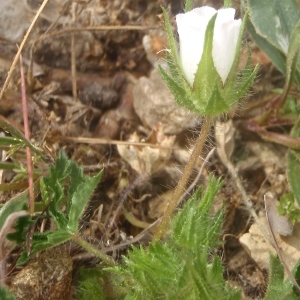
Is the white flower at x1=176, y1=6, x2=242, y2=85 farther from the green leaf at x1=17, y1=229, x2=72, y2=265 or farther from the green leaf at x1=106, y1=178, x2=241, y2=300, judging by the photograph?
the green leaf at x1=17, y1=229, x2=72, y2=265

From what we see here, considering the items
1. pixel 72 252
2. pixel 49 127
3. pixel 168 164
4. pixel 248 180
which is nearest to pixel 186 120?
pixel 168 164

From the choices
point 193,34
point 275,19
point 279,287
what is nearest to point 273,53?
point 275,19

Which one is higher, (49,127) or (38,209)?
(49,127)

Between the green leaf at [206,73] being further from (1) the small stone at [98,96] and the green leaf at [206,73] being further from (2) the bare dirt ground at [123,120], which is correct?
(1) the small stone at [98,96]

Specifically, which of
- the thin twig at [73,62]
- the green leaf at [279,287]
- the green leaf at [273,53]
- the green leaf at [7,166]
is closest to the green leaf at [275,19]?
the green leaf at [273,53]

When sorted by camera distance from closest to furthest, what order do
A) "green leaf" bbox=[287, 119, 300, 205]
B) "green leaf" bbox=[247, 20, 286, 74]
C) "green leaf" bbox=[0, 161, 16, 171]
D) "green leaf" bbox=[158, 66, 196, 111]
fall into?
"green leaf" bbox=[158, 66, 196, 111]
"green leaf" bbox=[0, 161, 16, 171]
"green leaf" bbox=[287, 119, 300, 205]
"green leaf" bbox=[247, 20, 286, 74]

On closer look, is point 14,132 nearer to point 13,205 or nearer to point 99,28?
point 13,205

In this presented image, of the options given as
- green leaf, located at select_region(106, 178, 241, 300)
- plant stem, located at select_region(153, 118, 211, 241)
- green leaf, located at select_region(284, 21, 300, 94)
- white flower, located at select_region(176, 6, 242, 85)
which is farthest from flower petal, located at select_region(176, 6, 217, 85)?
green leaf, located at select_region(284, 21, 300, 94)

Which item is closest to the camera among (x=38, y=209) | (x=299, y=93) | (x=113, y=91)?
(x=38, y=209)

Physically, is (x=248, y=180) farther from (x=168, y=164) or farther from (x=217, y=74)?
(x=217, y=74)
